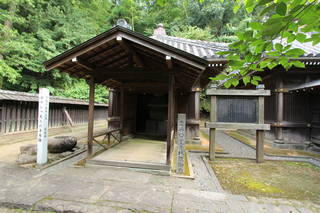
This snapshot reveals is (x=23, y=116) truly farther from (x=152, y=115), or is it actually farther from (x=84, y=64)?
(x=152, y=115)

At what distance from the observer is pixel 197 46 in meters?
8.21

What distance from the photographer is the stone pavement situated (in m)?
2.61

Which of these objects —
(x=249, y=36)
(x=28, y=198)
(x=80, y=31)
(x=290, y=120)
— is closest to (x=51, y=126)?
(x=28, y=198)

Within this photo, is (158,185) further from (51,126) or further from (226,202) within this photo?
(51,126)

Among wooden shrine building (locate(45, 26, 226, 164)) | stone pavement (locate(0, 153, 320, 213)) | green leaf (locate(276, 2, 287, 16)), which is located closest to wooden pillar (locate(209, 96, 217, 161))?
wooden shrine building (locate(45, 26, 226, 164))

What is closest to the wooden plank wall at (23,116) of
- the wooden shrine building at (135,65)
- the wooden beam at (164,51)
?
the wooden shrine building at (135,65)

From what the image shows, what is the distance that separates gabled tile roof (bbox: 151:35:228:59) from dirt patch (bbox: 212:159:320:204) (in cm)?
363

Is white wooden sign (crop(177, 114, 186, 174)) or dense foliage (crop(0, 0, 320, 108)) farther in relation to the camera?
white wooden sign (crop(177, 114, 186, 174))

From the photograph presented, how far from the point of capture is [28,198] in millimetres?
2748

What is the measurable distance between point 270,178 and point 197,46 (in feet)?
21.9

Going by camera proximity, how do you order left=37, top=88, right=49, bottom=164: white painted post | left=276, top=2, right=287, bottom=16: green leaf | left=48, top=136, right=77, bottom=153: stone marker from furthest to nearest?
left=48, top=136, right=77, bottom=153: stone marker < left=37, top=88, right=49, bottom=164: white painted post < left=276, top=2, right=287, bottom=16: green leaf

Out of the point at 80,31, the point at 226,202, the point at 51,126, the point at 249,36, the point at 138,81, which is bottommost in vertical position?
the point at 226,202

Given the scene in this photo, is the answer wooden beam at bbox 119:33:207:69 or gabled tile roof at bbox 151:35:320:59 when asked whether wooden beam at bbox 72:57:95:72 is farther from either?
gabled tile roof at bbox 151:35:320:59

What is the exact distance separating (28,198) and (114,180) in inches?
→ 60.5
